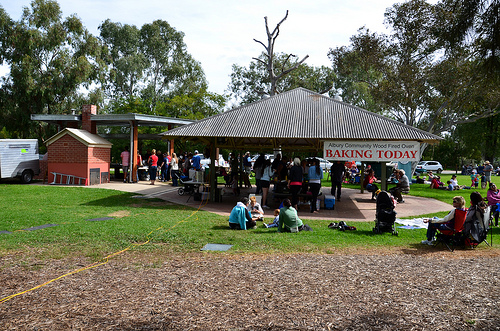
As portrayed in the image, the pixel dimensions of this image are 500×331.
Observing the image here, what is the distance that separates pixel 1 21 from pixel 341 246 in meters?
33.2

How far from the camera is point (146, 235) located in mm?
9023

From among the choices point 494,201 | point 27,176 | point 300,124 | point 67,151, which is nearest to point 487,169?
point 494,201

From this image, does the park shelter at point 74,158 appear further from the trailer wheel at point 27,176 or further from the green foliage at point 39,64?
the green foliage at point 39,64

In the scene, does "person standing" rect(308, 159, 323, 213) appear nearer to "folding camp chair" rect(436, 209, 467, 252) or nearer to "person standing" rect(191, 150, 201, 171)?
"folding camp chair" rect(436, 209, 467, 252)

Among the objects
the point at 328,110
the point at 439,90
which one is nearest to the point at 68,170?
the point at 328,110

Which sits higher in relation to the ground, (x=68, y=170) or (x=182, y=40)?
(x=182, y=40)

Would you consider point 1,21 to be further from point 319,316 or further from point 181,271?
point 319,316

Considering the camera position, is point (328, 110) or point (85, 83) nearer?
point (328, 110)

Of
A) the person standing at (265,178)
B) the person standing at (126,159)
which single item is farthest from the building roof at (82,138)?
the person standing at (265,178)

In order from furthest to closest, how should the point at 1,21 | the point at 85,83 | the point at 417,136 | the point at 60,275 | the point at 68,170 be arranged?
→ the point at 85,83
the point at 1,21
the point at 68,170
the point at 417,136
the point at 60,275

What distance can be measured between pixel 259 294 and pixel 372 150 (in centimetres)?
928

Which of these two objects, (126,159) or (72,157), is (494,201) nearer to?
(126,159)

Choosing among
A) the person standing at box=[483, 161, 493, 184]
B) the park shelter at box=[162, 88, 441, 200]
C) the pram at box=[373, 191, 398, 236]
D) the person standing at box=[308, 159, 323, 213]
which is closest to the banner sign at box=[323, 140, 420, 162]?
the park shelter at box=[162, 88, 441, 200]

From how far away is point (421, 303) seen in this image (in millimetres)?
5113
